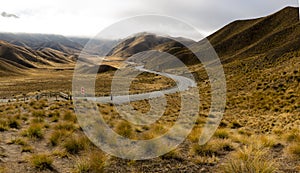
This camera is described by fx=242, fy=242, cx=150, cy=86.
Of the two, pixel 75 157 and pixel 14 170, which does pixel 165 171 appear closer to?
pixel 75 157

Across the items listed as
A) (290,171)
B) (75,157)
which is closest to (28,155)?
(75,157)

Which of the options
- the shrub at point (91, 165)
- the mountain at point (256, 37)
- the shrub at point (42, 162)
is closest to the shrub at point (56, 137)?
the shrub at point (42, 162)

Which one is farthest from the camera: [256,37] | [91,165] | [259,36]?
[256,37]

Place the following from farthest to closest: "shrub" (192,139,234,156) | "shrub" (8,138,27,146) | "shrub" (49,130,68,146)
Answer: "shrub" (49,130,68,146) → "shrub" (8,138,27,146) → "shrub" (192,139,234,156)

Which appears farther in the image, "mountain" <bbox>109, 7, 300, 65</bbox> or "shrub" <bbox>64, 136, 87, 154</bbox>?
"mountain" <bbox>109, 7, 300, 65</bbox>

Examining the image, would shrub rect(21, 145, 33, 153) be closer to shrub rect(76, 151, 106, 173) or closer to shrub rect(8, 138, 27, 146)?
shrub rect(8, 138, 27, 146)

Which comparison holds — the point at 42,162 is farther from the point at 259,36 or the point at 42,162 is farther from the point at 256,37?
the point at 256,37

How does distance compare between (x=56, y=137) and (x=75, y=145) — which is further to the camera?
(x=56, y=137)

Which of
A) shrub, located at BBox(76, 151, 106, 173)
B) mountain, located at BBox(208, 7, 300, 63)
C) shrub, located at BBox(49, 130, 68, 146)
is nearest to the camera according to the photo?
shrub, located at BBox(76, 151, 106, 173)

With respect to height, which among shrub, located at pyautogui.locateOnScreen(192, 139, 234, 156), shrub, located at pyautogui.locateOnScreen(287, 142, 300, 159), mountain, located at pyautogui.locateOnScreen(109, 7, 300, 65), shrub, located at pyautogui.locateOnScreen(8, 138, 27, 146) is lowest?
shrub, located at pyautogui.locateOnScreen(192, 139, 234, 156)

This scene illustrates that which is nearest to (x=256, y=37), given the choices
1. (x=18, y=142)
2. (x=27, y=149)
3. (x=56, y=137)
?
(x=56, y=137)

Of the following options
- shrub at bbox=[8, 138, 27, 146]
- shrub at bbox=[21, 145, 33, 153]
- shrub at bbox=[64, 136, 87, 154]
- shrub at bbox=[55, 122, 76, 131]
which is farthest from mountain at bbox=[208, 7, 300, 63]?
shrub at bbox=[21, 145, 33, 153]

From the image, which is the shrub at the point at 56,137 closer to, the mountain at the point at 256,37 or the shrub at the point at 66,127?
the shrub at the point at 66,127

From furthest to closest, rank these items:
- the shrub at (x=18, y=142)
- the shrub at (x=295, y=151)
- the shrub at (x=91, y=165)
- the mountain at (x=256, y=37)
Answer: the mountain at (x=256, y=37) → the shrub at (x=18, y=142) → the shrub at (x=295, y=151) → the shrub at (x=91, y=165)
